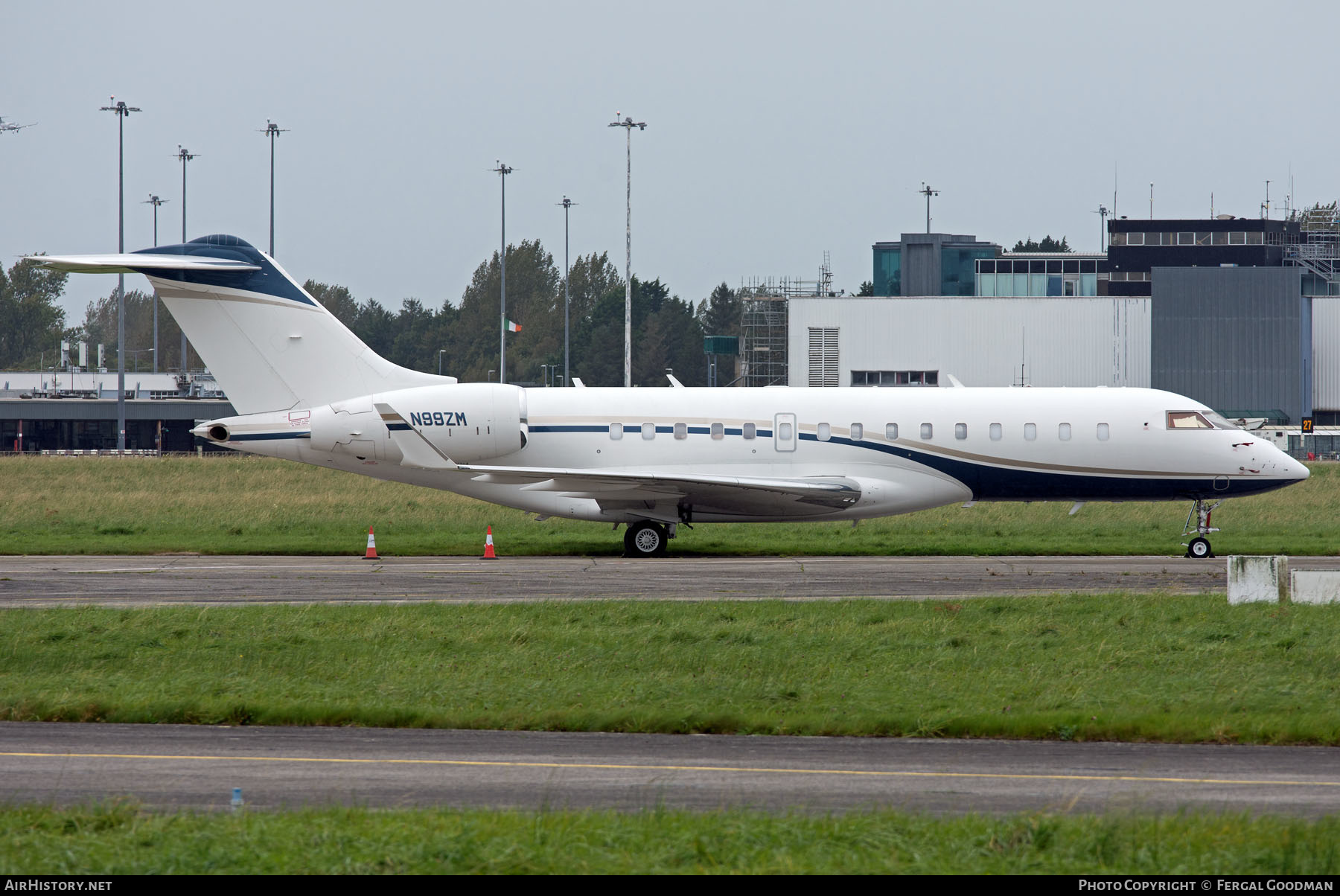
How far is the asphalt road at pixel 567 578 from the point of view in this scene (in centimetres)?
2075

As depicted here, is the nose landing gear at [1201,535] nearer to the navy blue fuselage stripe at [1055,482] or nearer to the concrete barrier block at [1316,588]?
the navy blue fuselage stripe at [1055,482]

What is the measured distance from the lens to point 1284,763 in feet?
36.2

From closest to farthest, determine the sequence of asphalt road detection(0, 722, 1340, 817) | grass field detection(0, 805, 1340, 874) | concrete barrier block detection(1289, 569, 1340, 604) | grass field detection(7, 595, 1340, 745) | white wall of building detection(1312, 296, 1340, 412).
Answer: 1. grass field detection(0, 805, 1340, 874)
2. asphalt road detection(0, 722, 1340, 817)
3. grass field detection(7, 595, 1340, 745)
4. concrete barrier block detection(1289, 569, 1340, 604)
5. white wall of building detection(1312, 296, 1340, 412)

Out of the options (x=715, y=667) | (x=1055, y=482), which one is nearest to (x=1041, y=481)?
(x=1055, y=482)

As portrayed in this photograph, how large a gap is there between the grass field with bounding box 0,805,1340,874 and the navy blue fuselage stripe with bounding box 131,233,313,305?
1988 cm

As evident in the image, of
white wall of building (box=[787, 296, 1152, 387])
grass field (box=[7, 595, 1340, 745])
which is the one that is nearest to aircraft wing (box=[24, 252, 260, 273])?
grass field (box=[7, 595, 1340, 745])

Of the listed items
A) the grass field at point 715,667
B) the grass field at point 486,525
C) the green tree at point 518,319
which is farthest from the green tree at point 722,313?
the grass field at point 715,667

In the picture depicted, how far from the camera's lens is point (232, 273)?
2725 cm

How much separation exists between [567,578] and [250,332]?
9067 mm

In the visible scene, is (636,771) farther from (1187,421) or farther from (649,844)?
(1187,421)

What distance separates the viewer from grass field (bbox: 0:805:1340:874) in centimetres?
748

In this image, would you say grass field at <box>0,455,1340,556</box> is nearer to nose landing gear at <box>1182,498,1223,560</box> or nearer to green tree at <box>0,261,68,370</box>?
nose landing gear at <box>1182,498,1223,560</box>
